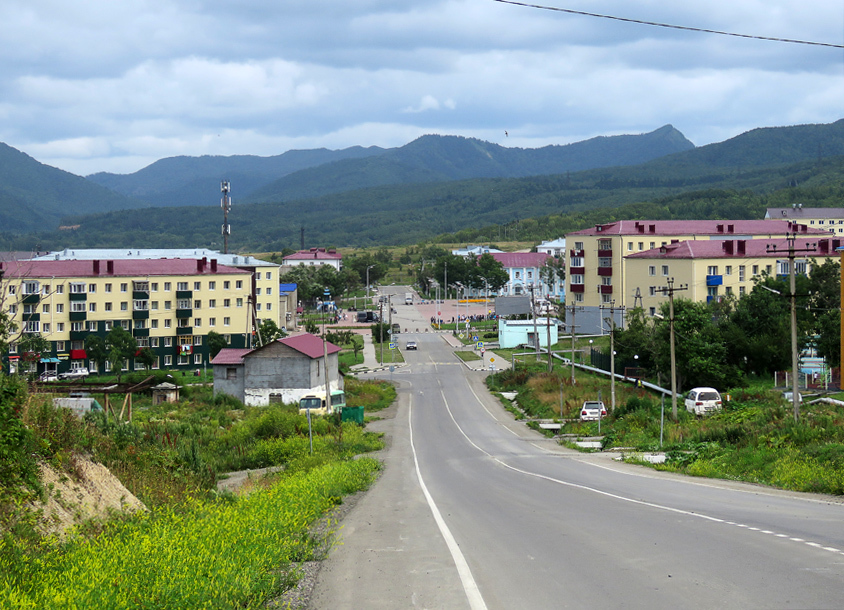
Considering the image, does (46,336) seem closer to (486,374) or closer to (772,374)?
(486,374)

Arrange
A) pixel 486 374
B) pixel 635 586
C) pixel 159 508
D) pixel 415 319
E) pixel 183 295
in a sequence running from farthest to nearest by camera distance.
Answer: pixel 415 319 → pixel 183 295 → pixel 486 374 → pixel 159 508 → pixel 635 586

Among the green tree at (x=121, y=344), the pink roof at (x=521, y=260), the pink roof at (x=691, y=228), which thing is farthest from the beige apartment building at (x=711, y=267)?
the pink roof at (x=521, y=260)

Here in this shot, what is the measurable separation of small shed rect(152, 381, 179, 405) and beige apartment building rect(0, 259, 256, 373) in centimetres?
1924

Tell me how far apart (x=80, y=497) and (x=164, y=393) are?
3987 cm

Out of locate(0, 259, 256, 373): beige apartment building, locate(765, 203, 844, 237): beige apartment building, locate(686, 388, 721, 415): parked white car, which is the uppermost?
locate(765, 203, 844, 237): beige apartment building

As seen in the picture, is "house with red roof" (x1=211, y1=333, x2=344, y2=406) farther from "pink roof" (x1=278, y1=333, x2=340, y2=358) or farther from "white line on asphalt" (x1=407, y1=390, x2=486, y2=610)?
"white line on asphalt" (x1=407, y1=390, x2=486, y2=610)

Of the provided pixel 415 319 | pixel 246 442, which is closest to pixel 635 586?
pixel 246 442

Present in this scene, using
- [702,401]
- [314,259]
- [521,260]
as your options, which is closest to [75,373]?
[702,401]

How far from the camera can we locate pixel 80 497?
11539 millimetres

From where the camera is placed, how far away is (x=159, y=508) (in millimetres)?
12148

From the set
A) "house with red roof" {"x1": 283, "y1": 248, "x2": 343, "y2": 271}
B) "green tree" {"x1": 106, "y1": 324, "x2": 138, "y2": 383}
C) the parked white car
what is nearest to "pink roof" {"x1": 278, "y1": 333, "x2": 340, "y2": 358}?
"green tree" {"x1": 106, "y1": 324, "x2": 138, "y2": 383}

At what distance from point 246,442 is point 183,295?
1982 inches

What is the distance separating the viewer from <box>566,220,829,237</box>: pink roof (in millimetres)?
96500

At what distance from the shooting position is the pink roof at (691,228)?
96500 millimetres
